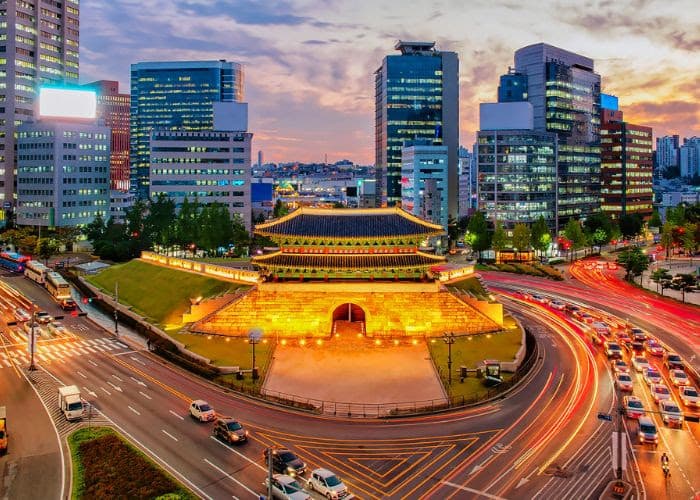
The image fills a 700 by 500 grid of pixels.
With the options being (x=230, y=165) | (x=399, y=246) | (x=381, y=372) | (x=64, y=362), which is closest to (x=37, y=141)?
(x=230, y=165)

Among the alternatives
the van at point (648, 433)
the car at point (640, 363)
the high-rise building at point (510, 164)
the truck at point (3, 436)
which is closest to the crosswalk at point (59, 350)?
the truck at point (3, 436)

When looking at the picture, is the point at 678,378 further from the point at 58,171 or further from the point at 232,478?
the point at 58,171

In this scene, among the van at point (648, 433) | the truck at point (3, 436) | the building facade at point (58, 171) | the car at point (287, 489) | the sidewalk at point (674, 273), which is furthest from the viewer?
the building facade at point (58, 171)

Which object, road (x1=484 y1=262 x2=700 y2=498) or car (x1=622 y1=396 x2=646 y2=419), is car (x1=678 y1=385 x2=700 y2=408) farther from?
car (x1=622 y1=396 x2=646 y2=419)

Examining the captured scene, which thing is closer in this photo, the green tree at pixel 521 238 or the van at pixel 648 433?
the van at pixel 648 433

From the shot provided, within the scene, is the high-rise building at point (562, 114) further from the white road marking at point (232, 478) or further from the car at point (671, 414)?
the white road marking at point (232, 478)

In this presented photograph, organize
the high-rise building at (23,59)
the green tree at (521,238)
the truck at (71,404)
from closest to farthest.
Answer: the truck at (71,404) → the green tree at (521,238) → the high-rise building at (23,59)

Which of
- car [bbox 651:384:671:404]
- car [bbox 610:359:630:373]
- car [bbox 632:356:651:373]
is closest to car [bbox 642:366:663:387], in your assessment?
car [bbox 632:356:651:373]
